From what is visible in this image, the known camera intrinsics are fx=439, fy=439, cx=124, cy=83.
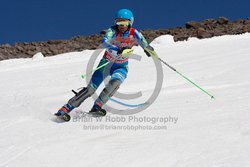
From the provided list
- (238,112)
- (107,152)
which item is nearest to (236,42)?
(238,112)

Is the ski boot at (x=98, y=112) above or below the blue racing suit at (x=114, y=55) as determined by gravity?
below

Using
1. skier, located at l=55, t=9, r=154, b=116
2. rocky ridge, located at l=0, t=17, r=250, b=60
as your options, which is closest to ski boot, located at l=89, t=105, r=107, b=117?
skier, located at l=55, t=9, r=154, b=116

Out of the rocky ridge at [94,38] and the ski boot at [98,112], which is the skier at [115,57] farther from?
the rocky ridge at [94,38]

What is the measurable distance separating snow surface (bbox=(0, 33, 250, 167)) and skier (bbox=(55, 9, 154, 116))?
438mm

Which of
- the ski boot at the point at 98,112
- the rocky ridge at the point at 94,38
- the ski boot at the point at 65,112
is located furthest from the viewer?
the rocky ridge at the point at 94,38

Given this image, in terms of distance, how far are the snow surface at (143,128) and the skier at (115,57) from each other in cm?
44

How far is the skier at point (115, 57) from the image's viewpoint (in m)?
6.43

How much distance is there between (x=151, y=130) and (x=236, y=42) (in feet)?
38.1

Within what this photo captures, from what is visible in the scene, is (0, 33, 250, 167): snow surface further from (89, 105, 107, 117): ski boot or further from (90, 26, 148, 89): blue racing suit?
(90, 26, 148, 89): blue racing suit

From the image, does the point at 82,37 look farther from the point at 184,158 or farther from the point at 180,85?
the point at 184,158

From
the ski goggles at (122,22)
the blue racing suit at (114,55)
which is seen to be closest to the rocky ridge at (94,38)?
the blue racing suit at (114,55)

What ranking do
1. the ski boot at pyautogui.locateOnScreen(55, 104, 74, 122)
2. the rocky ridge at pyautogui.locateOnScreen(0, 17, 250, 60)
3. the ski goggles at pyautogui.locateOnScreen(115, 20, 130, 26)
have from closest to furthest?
the ski boot at pyautogui.locateOnScreen(55, 104, 74, 122) → the ski goggles at pyautogui.locateOnScreen(115, 20, 130, 26) → the rocky ridge at pyautogui.locateOnScreen(0, 17, 250, 60)

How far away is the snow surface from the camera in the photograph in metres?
4.13

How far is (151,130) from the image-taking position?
5.11m
